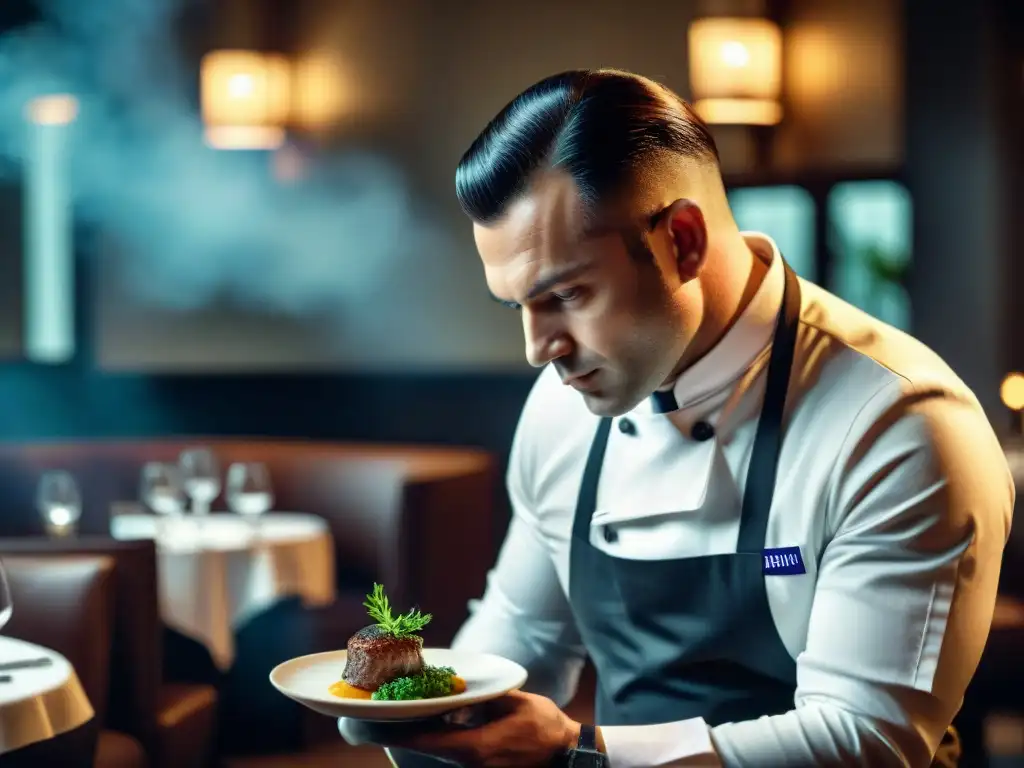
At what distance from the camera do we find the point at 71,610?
3057 mm

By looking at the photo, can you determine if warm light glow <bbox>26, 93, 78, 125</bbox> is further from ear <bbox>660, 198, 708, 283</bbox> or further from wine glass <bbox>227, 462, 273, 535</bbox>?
ear <bbox>660, 198, 708, 283</bbox>

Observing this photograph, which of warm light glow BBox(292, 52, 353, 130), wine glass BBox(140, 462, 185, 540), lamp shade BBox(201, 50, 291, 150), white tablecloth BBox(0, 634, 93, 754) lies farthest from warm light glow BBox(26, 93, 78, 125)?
white tablecloth BBox(0, 634, 93, 754)

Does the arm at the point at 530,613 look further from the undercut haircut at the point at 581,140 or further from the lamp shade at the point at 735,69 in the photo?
the lamp shade at the point at 735,69

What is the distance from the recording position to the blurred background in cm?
551

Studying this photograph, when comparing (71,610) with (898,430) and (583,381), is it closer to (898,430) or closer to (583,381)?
(583,381)

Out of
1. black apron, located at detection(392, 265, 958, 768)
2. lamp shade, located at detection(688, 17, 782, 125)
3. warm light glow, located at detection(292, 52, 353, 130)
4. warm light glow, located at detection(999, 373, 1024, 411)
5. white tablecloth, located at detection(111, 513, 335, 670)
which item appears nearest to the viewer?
black apron, located at detection(392, 265, 958, 768)

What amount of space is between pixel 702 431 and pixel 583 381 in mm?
238

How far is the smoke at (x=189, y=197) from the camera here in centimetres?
683

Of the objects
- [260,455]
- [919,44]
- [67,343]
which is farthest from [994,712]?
[67,343]

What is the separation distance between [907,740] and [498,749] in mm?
450

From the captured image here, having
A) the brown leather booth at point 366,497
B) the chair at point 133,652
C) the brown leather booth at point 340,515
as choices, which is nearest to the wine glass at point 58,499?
the brown leather booth at point 340,515

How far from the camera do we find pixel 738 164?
6527 mm

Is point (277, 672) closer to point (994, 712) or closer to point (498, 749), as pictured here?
point (498, 749)

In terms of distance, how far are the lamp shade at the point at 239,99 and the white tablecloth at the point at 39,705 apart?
4.84 metres
